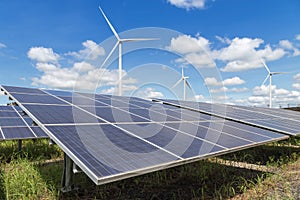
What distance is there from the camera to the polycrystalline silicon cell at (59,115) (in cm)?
503

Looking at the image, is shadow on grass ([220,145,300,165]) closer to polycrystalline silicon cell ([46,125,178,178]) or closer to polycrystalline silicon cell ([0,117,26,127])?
polycrystalline silicon cell ([46,125,178,178])

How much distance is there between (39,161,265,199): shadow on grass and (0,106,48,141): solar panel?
7.21ft

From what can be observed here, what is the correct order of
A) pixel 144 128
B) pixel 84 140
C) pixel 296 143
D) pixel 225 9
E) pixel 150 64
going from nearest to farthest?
pixel 84 140
pixel 144 128
pixel 150 64
pixel 296 143
pixel 225 9

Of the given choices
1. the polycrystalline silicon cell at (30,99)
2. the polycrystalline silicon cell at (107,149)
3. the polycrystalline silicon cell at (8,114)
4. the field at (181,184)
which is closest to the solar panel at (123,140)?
the polycrystalline silicon cell at (107,149)

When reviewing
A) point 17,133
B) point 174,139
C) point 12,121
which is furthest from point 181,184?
point 12,121

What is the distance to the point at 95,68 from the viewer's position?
1225 centimetres

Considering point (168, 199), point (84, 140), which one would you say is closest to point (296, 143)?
point (168, 199)

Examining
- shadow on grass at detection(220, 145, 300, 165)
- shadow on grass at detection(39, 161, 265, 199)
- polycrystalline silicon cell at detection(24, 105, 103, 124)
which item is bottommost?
shadow on grass at detection(220, 145, 300, 165)

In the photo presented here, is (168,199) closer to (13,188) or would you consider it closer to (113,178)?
(113,178)

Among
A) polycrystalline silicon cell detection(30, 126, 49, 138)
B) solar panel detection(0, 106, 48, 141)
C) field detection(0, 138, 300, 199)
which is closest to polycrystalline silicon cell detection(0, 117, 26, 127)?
solar panel detection(0, 106, 48, 141)

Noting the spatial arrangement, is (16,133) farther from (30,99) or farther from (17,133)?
(30,99)

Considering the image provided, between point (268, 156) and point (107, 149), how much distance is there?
9.95 metres

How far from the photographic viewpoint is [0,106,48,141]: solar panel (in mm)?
9787

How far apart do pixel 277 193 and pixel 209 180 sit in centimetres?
197
